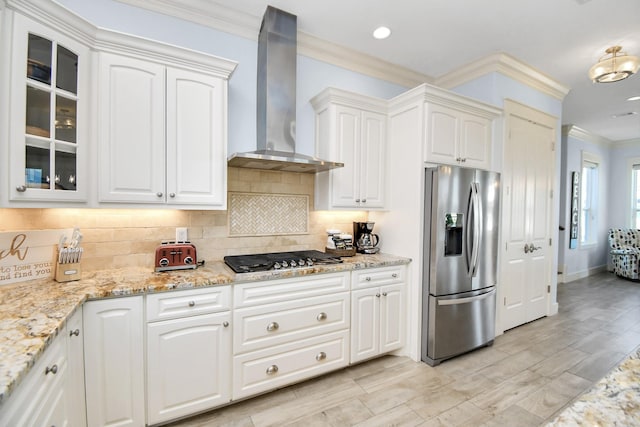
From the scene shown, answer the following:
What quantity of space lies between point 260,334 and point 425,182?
1903mm

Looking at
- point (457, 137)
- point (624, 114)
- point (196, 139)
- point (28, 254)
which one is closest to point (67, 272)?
point (28, 254)

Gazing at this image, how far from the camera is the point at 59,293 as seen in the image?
5.17 ft

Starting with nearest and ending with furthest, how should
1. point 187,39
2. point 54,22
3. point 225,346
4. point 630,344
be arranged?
point 54,22
point 225,346
point 187,39
point 630,344

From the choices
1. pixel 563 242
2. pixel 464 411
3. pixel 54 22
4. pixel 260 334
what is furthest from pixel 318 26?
pixel 563 242

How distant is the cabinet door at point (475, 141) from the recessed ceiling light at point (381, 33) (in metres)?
1.07

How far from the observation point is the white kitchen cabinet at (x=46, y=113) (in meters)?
1.47

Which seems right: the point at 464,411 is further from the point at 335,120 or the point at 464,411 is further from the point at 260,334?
the point at 335,120

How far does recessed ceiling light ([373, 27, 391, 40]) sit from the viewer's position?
2670 millimetres

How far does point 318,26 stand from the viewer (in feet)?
8.63

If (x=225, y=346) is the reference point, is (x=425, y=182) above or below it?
above

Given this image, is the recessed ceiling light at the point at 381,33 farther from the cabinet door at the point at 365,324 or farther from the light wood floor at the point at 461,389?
the light wood floor at the point at 461,389

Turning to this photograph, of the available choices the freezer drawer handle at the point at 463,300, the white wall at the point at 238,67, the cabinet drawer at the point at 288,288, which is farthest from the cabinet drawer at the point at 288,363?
the white wall at the point at 238,67

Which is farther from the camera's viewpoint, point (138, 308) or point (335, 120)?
point (335, 120)

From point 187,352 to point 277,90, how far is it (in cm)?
210
